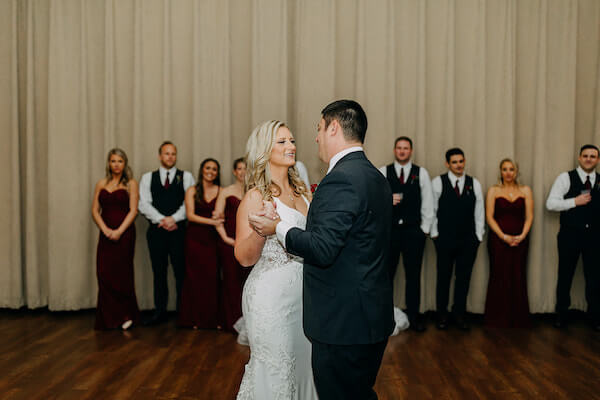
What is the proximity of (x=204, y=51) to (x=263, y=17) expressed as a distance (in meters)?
0.80

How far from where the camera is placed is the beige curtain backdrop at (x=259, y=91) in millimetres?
5758

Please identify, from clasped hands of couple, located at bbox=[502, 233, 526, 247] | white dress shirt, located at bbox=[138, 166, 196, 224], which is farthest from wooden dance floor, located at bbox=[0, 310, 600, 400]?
white dress shirt, located at bbox=[138, 166, 196, 224]

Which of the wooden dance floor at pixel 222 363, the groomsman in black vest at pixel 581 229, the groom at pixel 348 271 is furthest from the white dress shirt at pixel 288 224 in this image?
the groomsman in black vest at pixel 581 229

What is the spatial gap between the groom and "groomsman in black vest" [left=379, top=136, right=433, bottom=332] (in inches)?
130

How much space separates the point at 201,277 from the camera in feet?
16.8

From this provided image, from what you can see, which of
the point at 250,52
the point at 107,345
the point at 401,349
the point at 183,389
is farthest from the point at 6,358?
the point at 250,52

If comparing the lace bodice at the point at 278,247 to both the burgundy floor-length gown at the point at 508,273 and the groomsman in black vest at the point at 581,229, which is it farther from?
the groomsman in black vest at the point at 581,229

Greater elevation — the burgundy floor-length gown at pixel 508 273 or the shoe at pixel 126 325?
the burgundy floor-length gown at pixel 508 273

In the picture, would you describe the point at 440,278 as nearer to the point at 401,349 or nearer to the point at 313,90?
the point at 401,349

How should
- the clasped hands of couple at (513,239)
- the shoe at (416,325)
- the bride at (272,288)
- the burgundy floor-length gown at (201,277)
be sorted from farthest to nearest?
1. the clasped hands of couple at (513,239)
2. the burgundy floor-length gown at (201,277)
3. the shoe at (416,325)
4. the bride at (272,288)

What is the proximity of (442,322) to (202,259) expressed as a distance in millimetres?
2530

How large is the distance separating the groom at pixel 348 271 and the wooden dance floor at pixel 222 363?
1641mm

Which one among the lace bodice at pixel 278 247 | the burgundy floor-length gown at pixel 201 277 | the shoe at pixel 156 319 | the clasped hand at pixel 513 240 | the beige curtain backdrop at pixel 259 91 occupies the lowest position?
the shoe at pixel 156 319

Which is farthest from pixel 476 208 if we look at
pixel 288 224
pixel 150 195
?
pixel 288 224
